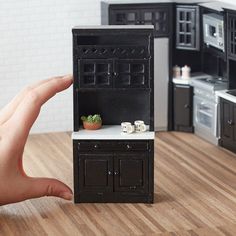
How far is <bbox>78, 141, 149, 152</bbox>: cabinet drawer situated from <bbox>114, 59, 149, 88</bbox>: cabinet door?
65 cm

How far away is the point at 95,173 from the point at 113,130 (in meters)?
0.54

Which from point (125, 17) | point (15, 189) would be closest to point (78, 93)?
point (15, 189)

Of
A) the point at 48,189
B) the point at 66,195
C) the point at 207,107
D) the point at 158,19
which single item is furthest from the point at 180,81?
the point at 48,189

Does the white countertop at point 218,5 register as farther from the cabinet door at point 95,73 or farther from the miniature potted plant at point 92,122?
the miniature potted plant at point 92,122

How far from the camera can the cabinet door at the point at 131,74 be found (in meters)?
9.59

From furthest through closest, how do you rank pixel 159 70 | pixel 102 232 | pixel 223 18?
1. pixel 159 70
2. pixel 223 18
3. pixel 102 232

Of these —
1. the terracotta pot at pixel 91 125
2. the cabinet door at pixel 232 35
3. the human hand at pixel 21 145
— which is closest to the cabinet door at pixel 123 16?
the cabinet door at pixel 232 35

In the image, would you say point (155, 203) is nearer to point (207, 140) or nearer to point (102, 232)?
point (102, 232)

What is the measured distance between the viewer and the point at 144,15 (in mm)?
12406

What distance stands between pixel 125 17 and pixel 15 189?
12.6 ft

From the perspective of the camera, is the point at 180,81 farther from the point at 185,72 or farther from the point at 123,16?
the point at 123,16

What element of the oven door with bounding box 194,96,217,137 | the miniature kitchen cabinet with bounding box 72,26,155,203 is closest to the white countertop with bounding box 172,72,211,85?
the oven door with bounding box 194,96,217,137

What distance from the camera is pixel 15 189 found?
948 centimetres

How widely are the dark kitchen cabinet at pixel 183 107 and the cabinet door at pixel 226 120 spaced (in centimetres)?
90
